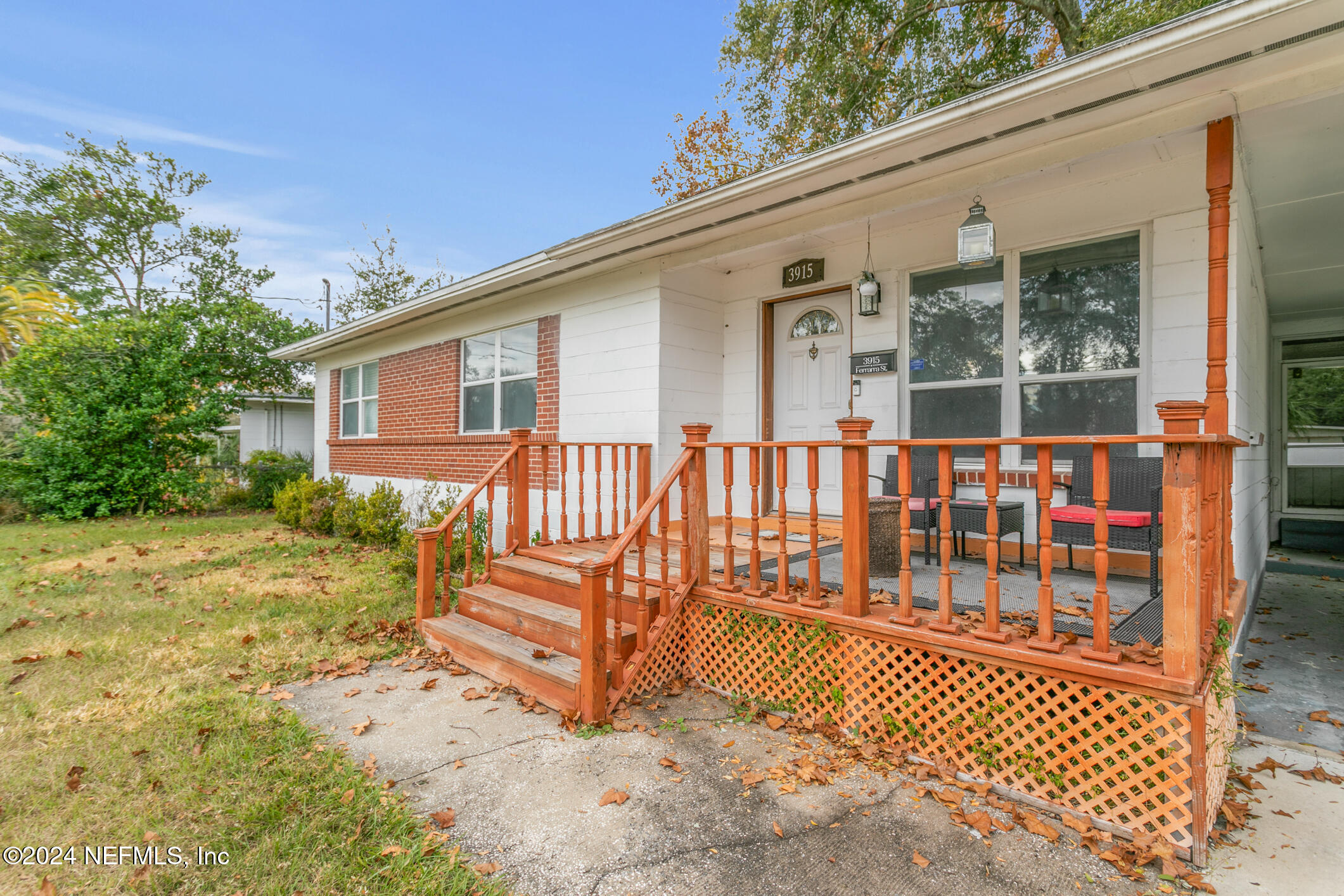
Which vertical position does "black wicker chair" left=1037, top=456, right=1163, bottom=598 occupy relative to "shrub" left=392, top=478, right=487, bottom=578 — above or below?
above

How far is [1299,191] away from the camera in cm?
436

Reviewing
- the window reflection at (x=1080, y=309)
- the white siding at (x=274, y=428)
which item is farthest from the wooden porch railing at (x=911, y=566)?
the white siding at (x=274, y=428)

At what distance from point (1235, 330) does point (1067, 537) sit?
5.19 feet

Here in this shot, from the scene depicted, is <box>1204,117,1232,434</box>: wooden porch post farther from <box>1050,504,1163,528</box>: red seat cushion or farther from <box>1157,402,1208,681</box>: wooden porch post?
<box>1157,402,1208,681</box>: wooden porch post

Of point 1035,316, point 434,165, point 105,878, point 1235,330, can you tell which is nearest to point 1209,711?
point 1235,330

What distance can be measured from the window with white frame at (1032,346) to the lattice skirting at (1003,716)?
206cm

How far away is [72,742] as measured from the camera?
2883mm

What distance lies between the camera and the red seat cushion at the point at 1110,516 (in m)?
3.38

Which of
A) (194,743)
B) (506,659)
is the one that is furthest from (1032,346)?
(194,743)

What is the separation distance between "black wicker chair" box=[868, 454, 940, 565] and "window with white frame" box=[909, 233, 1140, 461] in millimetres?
282

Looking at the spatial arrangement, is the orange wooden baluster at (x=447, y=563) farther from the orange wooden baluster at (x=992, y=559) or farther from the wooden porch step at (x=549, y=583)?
the orange wooden baluster at (x=992, y=559)

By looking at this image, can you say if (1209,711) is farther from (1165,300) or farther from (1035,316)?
(1035,316)

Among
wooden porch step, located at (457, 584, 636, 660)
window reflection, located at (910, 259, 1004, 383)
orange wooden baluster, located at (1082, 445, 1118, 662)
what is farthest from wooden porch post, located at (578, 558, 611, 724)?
window reflection, located at (910, 259, 1004, 383)

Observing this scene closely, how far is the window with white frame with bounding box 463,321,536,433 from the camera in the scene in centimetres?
706
